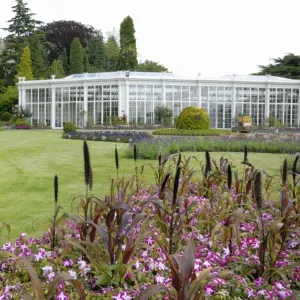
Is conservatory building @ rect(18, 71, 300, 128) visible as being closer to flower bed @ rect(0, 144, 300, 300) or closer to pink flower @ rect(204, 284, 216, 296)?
flower bed @ rect(0, 144, 300, 300)

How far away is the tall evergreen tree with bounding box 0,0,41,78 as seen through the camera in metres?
39.4

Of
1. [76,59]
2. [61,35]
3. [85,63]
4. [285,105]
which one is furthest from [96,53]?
[285,105]

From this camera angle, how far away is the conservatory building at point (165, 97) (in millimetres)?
27125

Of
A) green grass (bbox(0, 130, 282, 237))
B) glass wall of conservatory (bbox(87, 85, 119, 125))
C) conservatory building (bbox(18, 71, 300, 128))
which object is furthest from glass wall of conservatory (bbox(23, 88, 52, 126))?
green grass (bbox(0, 130, 282, 237))

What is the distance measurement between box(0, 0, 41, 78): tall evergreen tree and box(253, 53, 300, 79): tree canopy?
84.7 feet

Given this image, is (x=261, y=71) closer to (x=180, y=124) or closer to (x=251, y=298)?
(x=180, y=124)

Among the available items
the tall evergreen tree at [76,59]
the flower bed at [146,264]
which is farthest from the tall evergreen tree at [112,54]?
the flower bed at [146,264]

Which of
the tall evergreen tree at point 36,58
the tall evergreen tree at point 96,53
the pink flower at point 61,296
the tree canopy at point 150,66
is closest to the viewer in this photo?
the pink flower at point 61,296

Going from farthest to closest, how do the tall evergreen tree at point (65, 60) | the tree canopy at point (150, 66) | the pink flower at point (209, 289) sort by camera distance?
1. the tall evergreen tree at point (65, 60)
2. the tree canopy at point (150, 66)
3. the pink flower at point (209, 289)

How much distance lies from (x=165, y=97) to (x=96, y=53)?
2050 cm

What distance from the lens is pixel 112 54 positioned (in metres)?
47.7

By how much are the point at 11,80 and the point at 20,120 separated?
13.6m

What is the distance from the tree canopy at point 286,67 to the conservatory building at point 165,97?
8844 millimetres

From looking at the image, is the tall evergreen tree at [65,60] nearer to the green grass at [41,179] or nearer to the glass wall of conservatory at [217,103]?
the glass wall of conservatory at [217,103]
